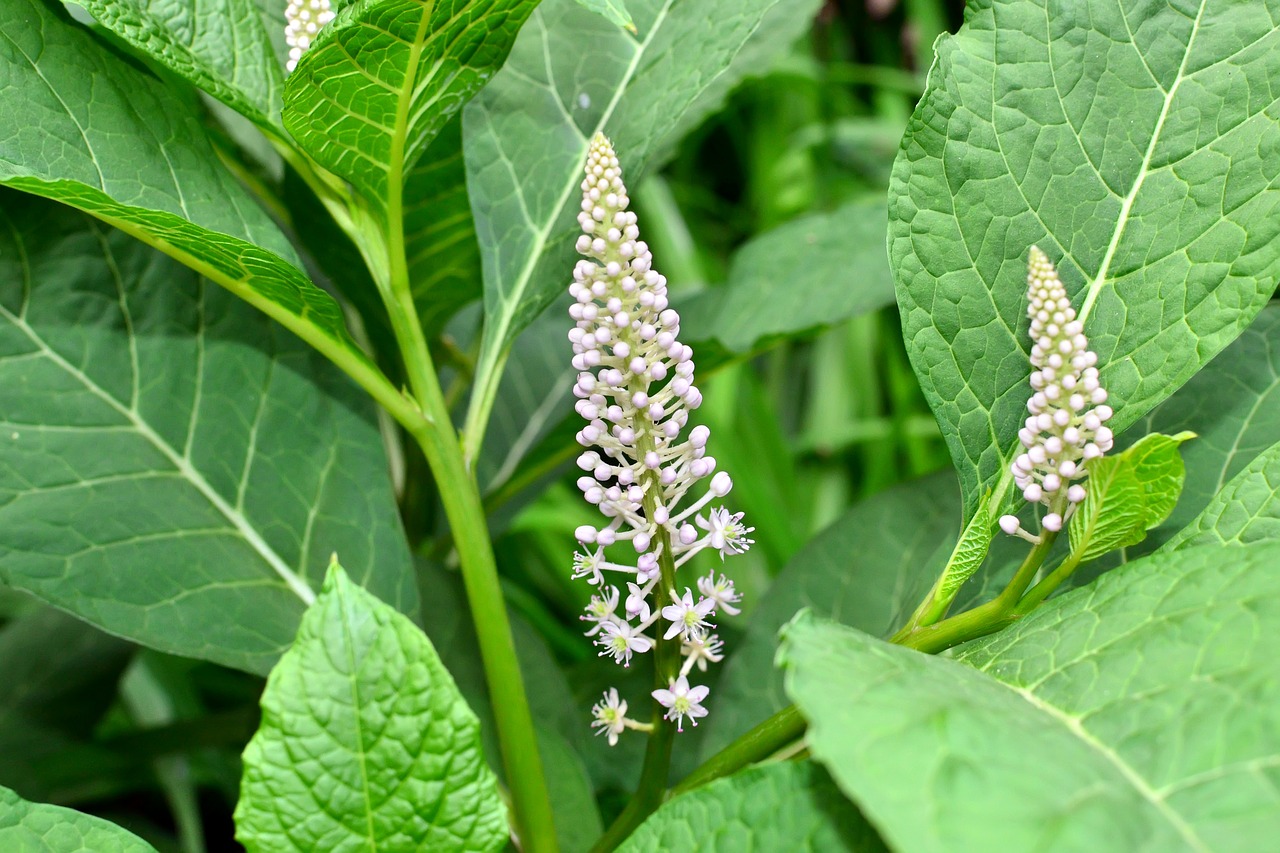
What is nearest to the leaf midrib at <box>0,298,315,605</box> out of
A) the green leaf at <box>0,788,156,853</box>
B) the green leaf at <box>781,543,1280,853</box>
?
the green leaf at <box>0,788,156,853</box>

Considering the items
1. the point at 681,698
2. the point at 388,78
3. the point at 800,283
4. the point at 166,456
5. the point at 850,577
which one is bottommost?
the point at 850,577

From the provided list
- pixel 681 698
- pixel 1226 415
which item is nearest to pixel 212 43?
Answer: pixel 681 698

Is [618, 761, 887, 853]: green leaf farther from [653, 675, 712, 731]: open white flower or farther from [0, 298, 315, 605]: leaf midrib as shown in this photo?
[0, 298, 315, 605]: leaf midrib

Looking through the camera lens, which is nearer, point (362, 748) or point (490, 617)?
point (362, 748)

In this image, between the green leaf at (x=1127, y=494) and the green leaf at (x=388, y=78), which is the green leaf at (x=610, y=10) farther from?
the green leaf at (x=1127, y=494)

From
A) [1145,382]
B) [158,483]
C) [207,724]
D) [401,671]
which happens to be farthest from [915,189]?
[207,724]

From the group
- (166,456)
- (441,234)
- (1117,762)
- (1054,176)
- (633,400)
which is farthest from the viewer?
(441,234)

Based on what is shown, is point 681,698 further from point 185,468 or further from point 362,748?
point 185,468
